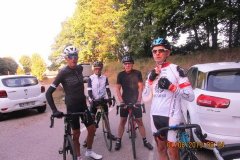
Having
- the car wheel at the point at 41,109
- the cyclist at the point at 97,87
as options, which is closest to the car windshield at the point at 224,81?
the cyclist at the point at 97,87

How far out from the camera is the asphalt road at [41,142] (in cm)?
664

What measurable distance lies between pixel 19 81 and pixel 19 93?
2.06 feet

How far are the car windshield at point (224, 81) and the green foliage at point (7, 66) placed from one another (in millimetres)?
92317

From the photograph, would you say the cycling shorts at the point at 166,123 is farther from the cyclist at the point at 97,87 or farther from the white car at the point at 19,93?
the white car at the point at 19,93

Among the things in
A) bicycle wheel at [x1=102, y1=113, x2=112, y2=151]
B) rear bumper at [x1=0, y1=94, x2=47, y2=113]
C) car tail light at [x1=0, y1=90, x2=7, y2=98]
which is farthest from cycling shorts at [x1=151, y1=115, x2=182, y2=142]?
car tail light at [x1=0, y1=90, x2=7, y2=98]

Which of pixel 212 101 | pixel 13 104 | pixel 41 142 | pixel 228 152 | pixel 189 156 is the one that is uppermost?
pixel 212 101

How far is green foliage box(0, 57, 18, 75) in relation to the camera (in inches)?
3844

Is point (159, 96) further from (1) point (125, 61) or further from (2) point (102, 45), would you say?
(2) point (102, 45)

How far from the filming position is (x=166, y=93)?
398 centimetres

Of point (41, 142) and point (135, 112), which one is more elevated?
point (135, 112)

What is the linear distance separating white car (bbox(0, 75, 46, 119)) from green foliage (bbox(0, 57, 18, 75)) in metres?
83.6

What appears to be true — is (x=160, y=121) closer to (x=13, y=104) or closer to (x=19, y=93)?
(x=13, y=104)

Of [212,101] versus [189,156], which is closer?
[189,156]

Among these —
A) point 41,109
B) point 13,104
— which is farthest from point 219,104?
point 41,109
